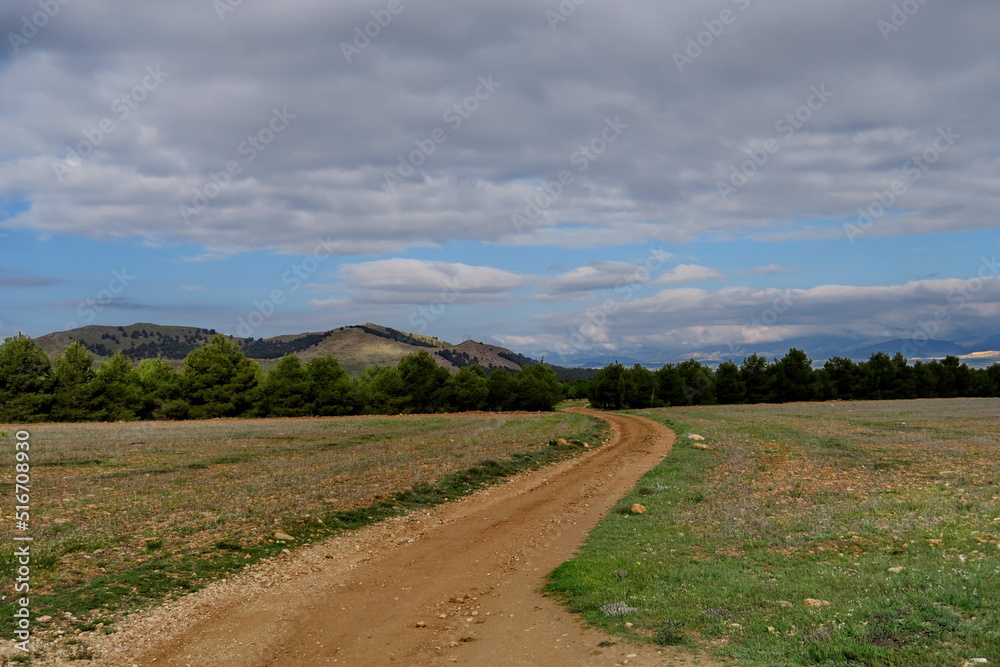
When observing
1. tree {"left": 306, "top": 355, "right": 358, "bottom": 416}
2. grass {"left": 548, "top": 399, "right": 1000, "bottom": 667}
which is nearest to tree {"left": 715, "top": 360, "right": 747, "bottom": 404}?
tree {"left": 306, "top": 355, "right": 358, "bottom": 416}

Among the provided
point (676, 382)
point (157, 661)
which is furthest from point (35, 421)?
point (676, 382)

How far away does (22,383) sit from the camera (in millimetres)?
66812

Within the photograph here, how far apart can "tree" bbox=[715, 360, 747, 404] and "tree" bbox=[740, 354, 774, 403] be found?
199 centimetres

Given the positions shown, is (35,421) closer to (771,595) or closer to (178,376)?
(178,376)

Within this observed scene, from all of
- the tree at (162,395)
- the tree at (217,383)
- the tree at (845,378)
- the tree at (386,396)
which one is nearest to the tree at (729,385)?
the tree at (845,378)

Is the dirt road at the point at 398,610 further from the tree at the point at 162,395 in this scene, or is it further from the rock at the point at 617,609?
the tree at the point at 162,395

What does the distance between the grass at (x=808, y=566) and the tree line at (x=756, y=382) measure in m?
83.6

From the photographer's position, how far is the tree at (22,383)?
66250mm

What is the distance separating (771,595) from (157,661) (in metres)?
10.7

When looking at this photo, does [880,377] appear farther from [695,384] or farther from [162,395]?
[162,395]

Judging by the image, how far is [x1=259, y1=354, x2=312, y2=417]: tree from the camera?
7888 cm

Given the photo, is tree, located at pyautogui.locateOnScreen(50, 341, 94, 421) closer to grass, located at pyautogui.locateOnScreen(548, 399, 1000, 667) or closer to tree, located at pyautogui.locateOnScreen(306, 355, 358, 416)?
tree, located at pyautogui.locateOnScreen(306, 355, 358, 416)

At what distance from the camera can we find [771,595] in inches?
429

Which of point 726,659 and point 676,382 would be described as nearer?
point 726,659
